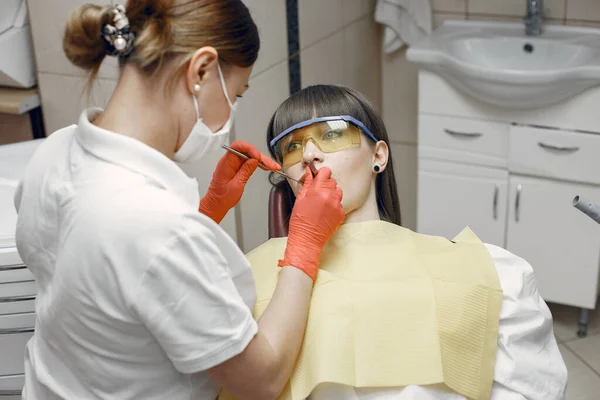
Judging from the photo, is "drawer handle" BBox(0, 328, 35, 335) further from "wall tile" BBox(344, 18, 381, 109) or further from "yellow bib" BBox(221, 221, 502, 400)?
"wall tile" BBox(344, 18, 381, 109)

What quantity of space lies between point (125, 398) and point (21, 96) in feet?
4.73

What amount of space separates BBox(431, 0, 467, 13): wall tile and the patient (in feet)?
5.06

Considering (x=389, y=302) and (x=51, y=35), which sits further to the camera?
(x=51, y=35)

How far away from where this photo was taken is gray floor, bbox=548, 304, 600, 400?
2.67 meters

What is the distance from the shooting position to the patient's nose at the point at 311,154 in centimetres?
177

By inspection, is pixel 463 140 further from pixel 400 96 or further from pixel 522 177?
pixel 400 96

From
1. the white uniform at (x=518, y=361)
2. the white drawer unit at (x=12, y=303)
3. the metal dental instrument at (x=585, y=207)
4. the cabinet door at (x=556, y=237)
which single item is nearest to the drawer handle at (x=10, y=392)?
the white drawer unit at (x=12, y=303)

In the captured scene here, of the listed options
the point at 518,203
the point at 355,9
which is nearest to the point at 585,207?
the point at 518,203

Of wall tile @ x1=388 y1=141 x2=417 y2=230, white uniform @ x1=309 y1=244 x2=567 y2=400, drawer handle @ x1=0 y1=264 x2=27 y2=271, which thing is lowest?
wall tile @ x1=388 y1=141 x2=417 y2=230

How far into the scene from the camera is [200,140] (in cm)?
136

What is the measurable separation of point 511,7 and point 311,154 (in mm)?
1757

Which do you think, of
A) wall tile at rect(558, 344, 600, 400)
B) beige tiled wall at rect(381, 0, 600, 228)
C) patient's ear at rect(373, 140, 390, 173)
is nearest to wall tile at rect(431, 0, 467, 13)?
beige tiled wall at rect(381, 0, 600, 228)

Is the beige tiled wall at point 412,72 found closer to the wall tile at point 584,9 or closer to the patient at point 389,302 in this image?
the wall tile at point 584,9

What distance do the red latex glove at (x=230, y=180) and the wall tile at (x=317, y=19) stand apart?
1142 mm
